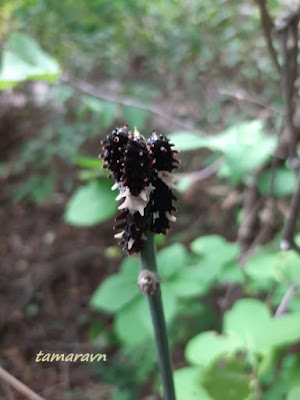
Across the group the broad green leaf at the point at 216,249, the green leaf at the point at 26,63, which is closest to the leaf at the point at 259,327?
the broad green leaf at the point at 216,249

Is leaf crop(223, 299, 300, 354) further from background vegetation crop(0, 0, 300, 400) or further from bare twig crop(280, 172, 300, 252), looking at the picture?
bare twig crop(280, 172, 300, 252)

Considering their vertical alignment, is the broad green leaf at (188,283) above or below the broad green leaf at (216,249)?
below

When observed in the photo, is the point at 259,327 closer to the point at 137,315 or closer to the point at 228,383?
the point at 228,383

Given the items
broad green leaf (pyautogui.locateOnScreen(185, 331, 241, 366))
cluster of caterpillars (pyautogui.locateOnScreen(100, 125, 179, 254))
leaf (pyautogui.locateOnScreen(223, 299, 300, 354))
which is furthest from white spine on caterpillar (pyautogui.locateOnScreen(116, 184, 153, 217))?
broad green leaf (pyautogui.locateOnScreen(185, 331, 241, 366))

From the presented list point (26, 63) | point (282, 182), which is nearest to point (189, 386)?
point (282, 182)

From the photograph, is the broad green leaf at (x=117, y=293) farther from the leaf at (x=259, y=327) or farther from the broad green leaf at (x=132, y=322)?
the leaf at (x=259, y=327)

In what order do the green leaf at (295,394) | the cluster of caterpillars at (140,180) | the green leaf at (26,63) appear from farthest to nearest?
the green leaf at (26,63) → the green leaf at (295,394) → the cluster of caterpillars at (140,180)

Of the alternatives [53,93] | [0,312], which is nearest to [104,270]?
[0,312]
